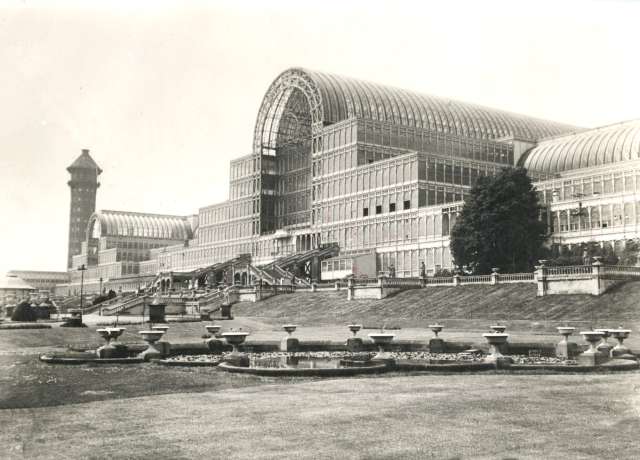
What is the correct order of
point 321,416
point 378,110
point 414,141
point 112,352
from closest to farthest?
point 321,416 → point 112,352 → point 414,141 → point 378,110

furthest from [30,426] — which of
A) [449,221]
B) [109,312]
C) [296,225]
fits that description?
[296,225]

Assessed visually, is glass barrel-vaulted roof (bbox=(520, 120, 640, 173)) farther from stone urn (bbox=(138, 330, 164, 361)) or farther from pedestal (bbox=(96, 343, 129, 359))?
pedestal (bbox=(96, 343, 129, 359))

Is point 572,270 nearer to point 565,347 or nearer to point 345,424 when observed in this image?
point 565,347

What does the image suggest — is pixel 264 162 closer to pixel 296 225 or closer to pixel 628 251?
pixel 296 225

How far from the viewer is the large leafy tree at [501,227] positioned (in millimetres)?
74188

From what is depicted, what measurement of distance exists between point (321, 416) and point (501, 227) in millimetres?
61404

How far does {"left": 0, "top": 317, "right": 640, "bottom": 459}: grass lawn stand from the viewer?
484 inches

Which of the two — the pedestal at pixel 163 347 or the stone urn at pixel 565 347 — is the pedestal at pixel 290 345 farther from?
the stone urn at pixel 565 347

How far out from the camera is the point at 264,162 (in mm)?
149125

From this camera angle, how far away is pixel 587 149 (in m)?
125

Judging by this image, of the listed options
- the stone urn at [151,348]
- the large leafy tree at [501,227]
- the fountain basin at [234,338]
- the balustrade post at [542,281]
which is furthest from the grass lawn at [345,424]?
the large leafy tree at [501,227]

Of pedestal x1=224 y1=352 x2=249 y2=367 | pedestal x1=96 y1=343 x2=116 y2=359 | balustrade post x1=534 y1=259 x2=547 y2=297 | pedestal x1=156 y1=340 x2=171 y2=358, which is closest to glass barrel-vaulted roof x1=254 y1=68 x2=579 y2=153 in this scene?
balustrade post x1=534 y1=259 x2=547 y2=297

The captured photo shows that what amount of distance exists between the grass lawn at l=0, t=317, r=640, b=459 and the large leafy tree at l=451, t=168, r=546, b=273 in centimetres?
5075

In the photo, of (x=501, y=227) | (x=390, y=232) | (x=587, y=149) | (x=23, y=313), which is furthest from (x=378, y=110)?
(x=23, y=313)
